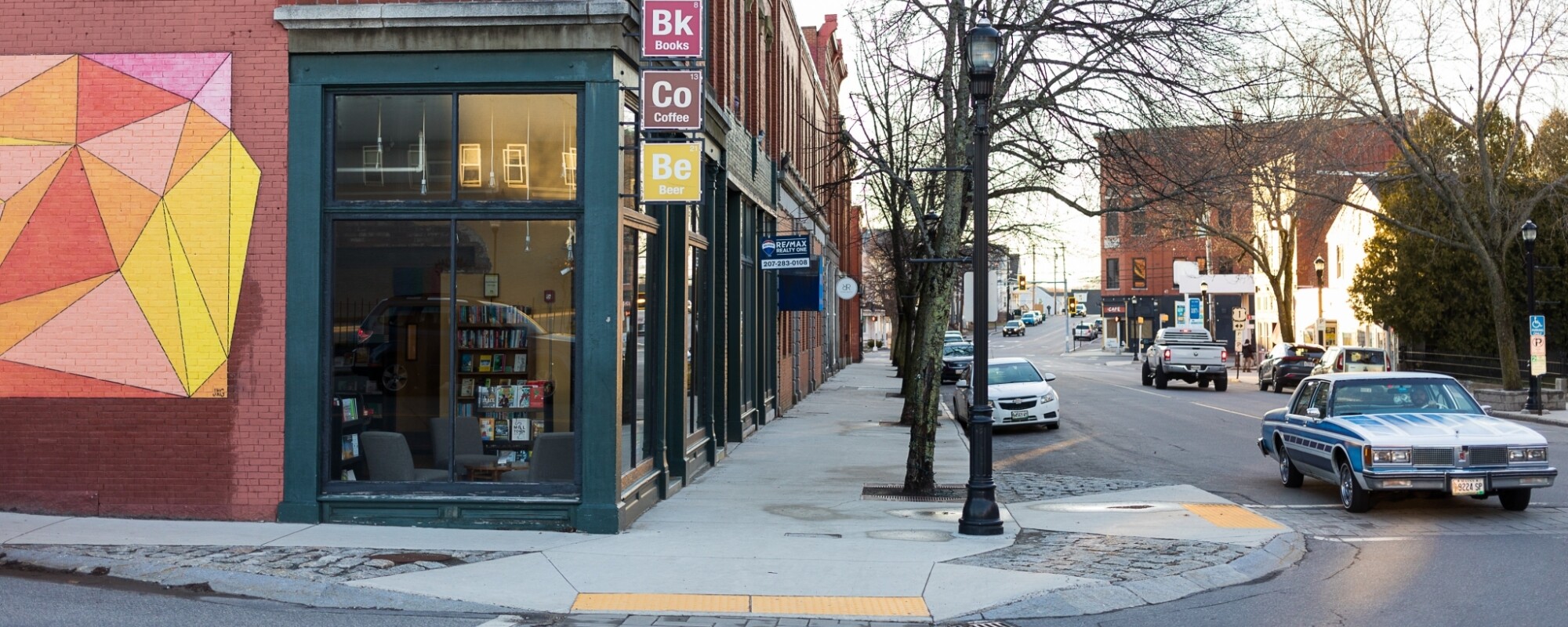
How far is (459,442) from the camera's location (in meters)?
11.3

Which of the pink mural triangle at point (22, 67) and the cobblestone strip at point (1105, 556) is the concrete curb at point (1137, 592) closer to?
the cobblestone strip at point (1105, 556)

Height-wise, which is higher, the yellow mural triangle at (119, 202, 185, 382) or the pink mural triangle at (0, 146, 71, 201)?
the pink mural triangle at (0, 146, 71, 201)

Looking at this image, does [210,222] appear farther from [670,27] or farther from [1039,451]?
[1039,451]

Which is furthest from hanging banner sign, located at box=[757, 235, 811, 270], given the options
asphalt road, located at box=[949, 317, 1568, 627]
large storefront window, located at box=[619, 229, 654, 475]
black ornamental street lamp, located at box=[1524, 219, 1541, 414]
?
black ornamental street lamp, located at box=[1524, 219, 1541, 414]

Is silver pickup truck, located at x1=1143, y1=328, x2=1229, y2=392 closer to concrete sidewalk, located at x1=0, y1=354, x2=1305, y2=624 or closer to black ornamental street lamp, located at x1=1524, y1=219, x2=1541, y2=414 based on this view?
black ornamental street lamp, located at x1=1524, y1=219, x2=1541, y2=414

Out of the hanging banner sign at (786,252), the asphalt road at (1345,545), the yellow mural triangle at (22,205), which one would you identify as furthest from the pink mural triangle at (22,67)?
the hanging banner sign at (786,252)

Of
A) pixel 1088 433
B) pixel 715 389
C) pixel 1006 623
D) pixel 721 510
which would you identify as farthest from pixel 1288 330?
pixel 1006 623

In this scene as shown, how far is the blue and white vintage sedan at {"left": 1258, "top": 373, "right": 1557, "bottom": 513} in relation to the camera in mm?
12062

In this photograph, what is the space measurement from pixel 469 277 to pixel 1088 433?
49.2 ft

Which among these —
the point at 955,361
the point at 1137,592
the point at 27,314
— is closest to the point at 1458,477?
the point at 1137,592

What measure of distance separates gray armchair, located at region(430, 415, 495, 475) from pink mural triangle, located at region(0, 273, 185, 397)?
7.73ft

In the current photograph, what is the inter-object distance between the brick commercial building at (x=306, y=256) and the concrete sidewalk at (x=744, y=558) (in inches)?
21.1

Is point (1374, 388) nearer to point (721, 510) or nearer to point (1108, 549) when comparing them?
point (1108, 549)

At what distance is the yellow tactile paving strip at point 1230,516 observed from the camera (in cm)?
1191
